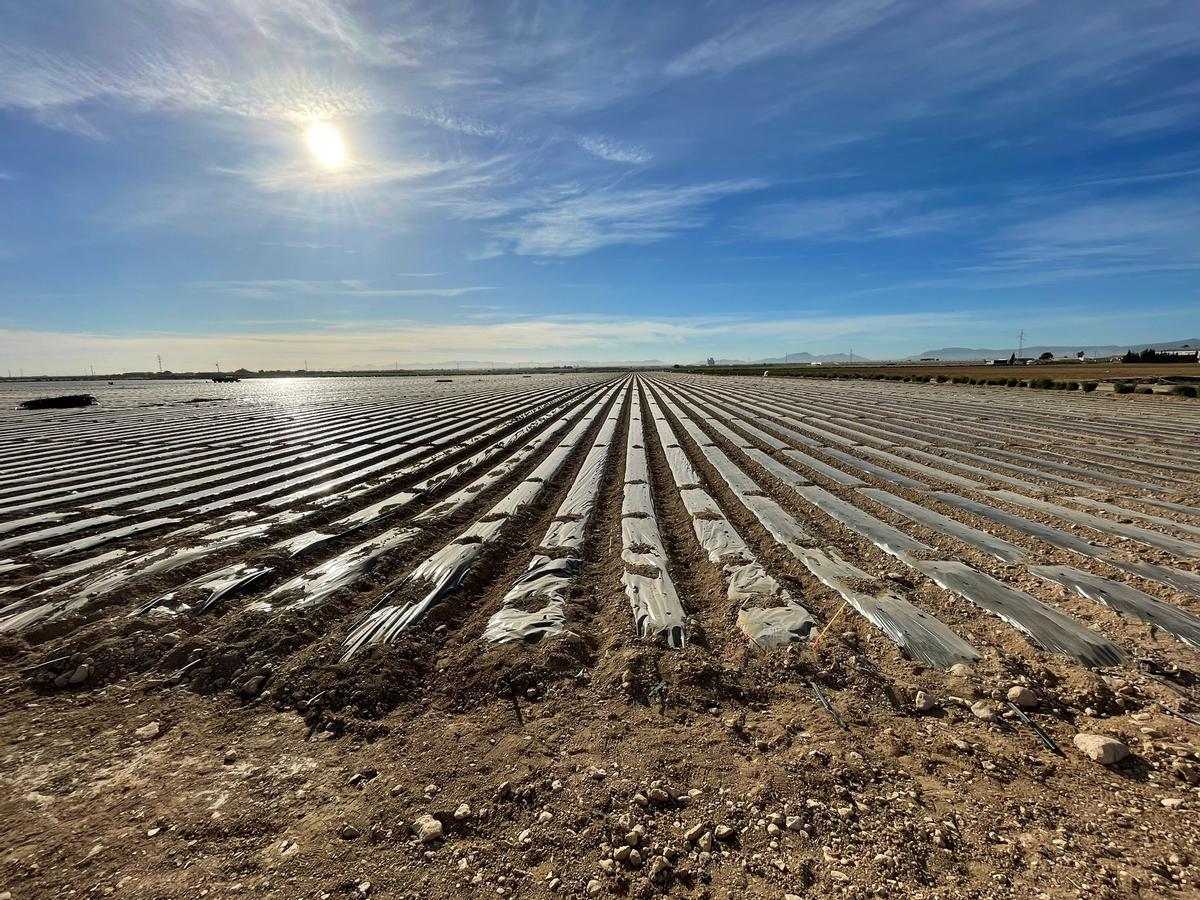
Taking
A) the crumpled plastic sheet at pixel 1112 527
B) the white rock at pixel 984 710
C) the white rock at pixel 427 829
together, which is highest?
the crumpled plastic sheet at pixel 1112 527

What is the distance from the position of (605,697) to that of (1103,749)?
8.37ft

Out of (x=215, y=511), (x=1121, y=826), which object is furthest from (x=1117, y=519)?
(x=215, y=511)

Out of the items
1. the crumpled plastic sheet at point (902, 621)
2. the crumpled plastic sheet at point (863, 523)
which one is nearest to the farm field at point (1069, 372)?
the crumpled plastic sheet at point (863, 523)

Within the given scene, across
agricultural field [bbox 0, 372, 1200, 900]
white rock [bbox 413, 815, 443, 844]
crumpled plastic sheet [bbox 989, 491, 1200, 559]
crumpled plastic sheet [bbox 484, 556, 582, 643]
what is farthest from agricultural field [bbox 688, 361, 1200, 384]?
white rock [bbox 413, 815, 443, 844]

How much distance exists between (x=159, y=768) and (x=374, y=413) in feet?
63.6

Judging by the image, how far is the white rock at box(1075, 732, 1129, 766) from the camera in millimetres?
2441

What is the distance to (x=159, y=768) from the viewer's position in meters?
2.61

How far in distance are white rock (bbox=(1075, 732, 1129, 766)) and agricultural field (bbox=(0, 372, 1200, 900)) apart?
0.07ft

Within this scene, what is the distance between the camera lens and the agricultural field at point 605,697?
203cm

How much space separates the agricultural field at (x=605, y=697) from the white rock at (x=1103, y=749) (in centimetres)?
2

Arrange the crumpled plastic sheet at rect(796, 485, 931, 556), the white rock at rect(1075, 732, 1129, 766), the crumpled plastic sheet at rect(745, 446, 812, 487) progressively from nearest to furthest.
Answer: the white rock at rect(1075, 732, 1129, 766)
the crumpled plastic sheet at rect(796, 485, 931, 556)
the crumpled plastic sheet at rect(745, 446, 812, 487)

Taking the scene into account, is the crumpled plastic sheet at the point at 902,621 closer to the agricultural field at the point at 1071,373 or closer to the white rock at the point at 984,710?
the white rock at the point at 984,710

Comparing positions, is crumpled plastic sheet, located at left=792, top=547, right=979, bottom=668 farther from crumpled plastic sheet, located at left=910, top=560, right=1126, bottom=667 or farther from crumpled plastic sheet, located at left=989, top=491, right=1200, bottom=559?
crumpled plastic sheet, located at left=989, top=491, right=1200, bottom=559

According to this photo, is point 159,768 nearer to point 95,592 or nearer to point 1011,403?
point 95,592
